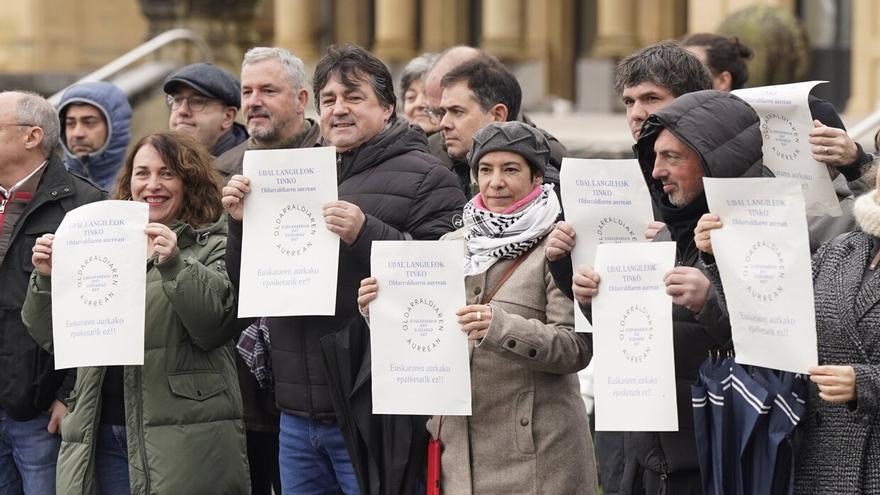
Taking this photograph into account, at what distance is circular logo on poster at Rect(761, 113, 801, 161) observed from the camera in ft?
21.1

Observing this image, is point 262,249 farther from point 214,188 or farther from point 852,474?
point 852,474

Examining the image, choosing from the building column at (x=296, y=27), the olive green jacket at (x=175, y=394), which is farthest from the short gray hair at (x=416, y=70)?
the building column at (x=296, y=27)

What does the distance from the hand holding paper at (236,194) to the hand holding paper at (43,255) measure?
30.1 inches

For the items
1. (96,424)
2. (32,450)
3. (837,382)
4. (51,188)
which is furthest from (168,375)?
(837,382)

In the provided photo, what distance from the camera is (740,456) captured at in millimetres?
5797

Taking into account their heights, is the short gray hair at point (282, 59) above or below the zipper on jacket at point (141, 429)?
above

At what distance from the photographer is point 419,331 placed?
6.45 meters

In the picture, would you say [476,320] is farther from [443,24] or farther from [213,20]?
[443,24]

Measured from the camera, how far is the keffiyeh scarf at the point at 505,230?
642cm

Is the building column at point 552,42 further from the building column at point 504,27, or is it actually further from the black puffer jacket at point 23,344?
the black puffer jacket at point 23,344

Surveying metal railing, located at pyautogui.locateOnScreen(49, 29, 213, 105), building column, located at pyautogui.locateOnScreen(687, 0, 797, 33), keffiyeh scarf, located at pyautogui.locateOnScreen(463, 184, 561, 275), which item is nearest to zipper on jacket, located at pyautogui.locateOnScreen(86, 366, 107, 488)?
keffiyeh scarf, located at pyautogui.locateOnScreen(463, 184, 561, 275)

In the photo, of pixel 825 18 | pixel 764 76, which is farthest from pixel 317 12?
pixel 764 76

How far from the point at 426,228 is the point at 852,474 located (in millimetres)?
2034

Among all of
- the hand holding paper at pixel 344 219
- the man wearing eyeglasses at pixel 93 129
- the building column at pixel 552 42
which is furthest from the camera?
the building column at pixel 552 42
